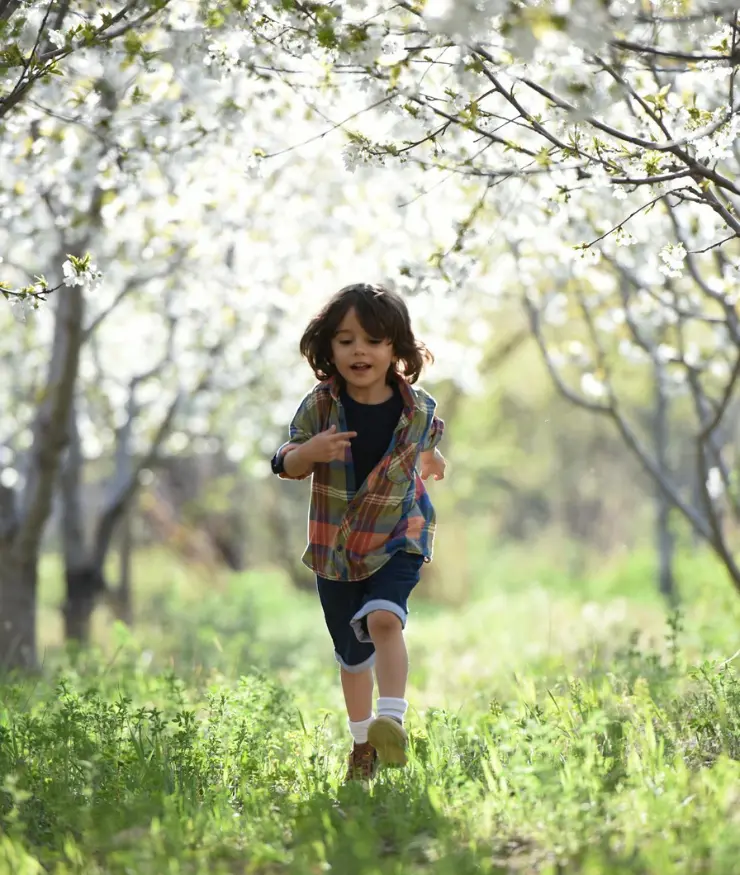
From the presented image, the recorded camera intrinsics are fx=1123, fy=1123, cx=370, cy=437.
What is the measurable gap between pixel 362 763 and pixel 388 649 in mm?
416

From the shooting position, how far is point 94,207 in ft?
23.3

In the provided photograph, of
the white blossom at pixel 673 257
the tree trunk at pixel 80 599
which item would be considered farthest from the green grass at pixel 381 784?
the tree trunk at pixel 80 599

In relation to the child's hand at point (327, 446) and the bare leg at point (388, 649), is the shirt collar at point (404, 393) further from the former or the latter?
the bare leg at point (388, 649)

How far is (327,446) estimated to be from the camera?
3.51 m

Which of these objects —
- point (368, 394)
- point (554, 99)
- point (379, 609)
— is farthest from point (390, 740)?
point (554, 99)

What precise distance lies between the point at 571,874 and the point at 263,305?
8225mm

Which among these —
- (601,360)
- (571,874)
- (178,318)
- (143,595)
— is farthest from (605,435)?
(571,874)

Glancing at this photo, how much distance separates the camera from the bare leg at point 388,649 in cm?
350

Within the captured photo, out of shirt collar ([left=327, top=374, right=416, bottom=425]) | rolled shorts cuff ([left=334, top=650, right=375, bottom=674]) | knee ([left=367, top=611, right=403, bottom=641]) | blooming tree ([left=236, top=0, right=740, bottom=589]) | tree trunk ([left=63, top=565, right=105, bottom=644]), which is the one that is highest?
tree trunk ([left=63, top=565, right=105, bottom=644])

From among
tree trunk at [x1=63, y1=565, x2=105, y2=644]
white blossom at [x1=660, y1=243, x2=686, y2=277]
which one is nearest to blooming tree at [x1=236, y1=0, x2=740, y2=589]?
white blossom at [x1=660, y1=243, x2=686, y2=277]

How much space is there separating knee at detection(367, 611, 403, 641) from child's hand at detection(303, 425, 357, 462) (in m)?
0.51

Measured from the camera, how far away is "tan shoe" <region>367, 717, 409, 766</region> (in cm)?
331

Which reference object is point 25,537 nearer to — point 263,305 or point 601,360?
point 263,305

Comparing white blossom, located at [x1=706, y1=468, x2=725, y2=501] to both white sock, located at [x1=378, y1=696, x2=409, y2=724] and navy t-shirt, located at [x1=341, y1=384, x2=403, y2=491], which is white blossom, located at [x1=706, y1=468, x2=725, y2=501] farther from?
Answer: white sock, located at [x1=378, y1=696, x2=409, y2=724]
